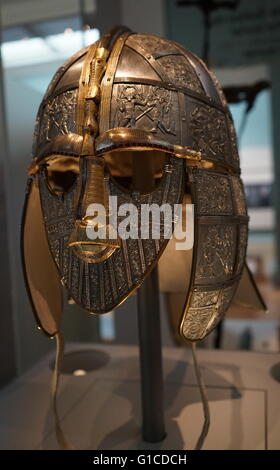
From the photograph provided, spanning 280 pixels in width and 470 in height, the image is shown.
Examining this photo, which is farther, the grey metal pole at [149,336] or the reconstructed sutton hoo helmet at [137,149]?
the grey metal pole at [149,336]

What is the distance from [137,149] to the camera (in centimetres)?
76

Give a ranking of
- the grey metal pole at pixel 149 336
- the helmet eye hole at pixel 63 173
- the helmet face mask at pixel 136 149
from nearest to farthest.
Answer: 1. the helmet face mask at pixel 136 149
2. the grey metal pole at pixel 149 336
3. the helmet eye hole at pixel 63 173

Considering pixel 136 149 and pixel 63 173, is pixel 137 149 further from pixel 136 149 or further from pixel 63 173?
pixel 63 173

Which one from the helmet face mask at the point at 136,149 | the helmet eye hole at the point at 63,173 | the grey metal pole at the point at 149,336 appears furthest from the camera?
the helmet eye hole at the point at 63,173

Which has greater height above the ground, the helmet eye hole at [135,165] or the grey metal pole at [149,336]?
the helmet eye hole at [135,165]

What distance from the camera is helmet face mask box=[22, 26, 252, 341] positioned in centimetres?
71

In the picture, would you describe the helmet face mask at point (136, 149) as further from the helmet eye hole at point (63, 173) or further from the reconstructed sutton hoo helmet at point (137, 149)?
the helmet eye hole at point (63, 173)

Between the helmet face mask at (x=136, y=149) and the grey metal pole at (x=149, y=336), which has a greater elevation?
the helmet face mask at (x=136, y=149)

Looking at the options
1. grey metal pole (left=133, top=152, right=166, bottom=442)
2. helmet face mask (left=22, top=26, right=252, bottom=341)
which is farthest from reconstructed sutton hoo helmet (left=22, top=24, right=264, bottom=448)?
grey metal pole (left=133, top=152, right=166, bottom=442)

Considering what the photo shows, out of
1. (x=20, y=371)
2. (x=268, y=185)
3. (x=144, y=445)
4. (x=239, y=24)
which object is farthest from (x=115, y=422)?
(x=239, y=24)

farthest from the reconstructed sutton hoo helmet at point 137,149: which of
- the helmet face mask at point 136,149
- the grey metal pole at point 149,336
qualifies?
the grey metal pole at point 149,336

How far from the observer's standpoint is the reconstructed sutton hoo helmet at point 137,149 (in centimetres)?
71

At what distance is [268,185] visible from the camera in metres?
1.70

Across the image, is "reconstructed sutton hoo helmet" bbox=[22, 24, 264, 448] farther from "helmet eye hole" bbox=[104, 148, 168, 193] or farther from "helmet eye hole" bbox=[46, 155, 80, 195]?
"helmet eye hole" bbox=[46, 155, 80, 195]
